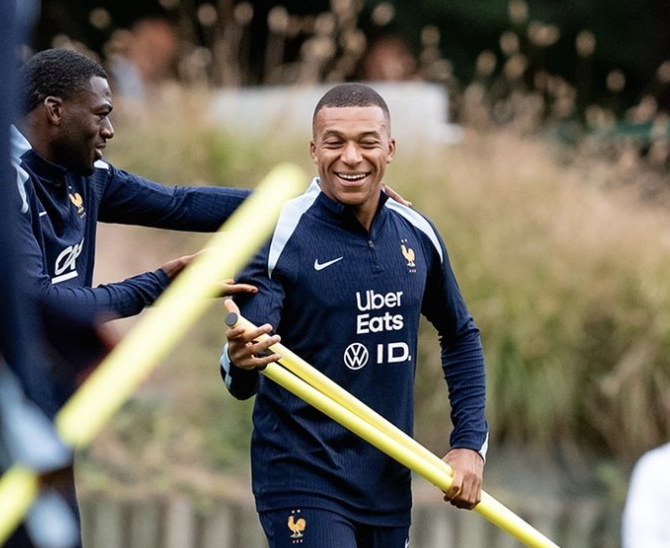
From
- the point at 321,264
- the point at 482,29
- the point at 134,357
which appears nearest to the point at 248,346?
the point at 321,264

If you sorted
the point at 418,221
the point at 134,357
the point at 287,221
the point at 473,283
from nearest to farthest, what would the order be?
the point at 134,357 → the point at 287,221 → the point at 418,221 → the point at 473,283

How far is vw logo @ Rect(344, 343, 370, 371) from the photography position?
4844 millimetres

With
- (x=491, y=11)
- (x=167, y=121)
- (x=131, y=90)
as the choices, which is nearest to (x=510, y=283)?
(x=167, y=121)

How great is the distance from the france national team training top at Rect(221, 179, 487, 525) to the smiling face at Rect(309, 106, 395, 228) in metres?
0.08

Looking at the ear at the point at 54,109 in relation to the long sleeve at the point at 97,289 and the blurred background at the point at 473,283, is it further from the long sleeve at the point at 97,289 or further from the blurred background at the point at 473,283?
the blurred background at the point at 473,283

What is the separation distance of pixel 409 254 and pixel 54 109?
1235mm

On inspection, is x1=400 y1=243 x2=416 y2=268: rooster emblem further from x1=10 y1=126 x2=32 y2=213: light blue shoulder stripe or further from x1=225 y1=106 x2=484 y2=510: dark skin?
x1=10 y1=126 x2=32 y2=213: light blue shoulder stripe

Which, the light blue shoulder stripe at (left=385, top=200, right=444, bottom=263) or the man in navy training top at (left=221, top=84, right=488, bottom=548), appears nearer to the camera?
the man in navy training top at (left=221, top=84, right=488, bottom=548)

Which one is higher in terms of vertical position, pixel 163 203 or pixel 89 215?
pixel 163 203

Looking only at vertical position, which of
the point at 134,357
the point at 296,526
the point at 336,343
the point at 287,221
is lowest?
the point at 296,526

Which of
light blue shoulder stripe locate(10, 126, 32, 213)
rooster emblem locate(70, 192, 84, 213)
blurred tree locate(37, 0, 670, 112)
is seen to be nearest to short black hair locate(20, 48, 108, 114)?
light blue shoulder stripe locate(10, 126, 32, 213)

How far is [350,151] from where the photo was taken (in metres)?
4.85

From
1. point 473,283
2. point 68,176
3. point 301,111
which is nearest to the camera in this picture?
point 68,176

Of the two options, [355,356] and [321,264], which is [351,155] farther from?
[355,356]
